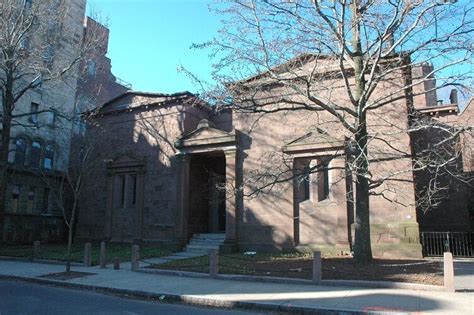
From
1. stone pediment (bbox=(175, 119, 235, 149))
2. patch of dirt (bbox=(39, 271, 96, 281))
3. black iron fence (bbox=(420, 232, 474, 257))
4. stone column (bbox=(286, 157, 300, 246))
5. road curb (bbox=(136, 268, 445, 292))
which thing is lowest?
patch of dirt (bbox=(39, 271, 96, 281))

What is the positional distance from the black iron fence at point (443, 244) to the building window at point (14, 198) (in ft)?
92.4

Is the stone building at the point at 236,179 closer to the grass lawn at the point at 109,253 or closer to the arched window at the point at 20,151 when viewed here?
the grass lawn at the point at 109,253

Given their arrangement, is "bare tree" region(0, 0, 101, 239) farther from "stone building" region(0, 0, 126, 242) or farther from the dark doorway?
the dark doorway

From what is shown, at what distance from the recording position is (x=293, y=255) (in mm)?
18281

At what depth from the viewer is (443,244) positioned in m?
19.8

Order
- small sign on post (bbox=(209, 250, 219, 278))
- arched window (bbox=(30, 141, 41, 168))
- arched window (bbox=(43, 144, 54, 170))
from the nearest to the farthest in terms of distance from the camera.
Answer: small sign on post (bbox=(209, 250, 219, 278)) < arched window (bbox=(30, 141, 41, 168)) < arched window (bbox=(43, 144, 54, 170))

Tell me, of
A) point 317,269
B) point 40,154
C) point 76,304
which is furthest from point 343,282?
point 40,154

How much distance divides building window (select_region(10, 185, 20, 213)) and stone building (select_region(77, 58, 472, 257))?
7.97m

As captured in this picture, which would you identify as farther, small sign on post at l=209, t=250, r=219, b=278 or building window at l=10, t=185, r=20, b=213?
building window at l=10, t=185, r=20, b=213

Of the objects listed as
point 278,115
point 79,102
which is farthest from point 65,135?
point 278,115

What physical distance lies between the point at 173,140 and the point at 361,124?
12432mm

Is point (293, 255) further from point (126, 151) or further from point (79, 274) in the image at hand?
point (126, 151)

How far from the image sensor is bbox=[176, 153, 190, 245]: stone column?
22.3 m

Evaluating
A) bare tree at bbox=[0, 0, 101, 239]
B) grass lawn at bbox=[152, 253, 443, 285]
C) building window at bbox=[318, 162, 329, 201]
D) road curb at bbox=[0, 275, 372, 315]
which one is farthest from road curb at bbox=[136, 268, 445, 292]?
bare tree at bbox=[0, 0, 101, 239]
